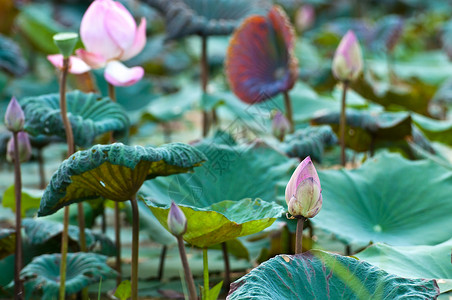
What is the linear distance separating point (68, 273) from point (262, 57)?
97cm

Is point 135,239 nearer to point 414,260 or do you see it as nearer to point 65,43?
point 65,43

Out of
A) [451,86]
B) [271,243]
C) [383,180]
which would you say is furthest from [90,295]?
[451,86]

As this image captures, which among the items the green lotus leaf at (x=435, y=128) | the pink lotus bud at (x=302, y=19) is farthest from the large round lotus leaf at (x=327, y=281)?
the pink lotus bud at (x=302, y=19)

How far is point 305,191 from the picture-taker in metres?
0.95

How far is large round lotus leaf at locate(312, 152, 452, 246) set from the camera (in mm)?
1354

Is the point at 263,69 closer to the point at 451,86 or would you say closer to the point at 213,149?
the point at 213,149

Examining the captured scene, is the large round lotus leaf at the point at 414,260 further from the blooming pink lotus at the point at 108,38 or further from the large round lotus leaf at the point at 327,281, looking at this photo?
the blooming pink lotus at the point at 108,38

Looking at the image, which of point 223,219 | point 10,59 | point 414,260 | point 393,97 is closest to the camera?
point 223,219

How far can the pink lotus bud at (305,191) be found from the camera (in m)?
0.95

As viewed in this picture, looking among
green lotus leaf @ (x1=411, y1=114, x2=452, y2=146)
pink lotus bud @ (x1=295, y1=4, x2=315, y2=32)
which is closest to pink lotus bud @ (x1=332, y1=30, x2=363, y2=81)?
green lotus leaf @ (x1=411, y1=114, x2=452, y2=146)

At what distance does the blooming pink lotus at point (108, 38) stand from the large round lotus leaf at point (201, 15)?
2.68ft

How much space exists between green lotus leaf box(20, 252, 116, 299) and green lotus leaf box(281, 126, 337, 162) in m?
0.54

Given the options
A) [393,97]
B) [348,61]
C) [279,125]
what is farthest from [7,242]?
[393,97]

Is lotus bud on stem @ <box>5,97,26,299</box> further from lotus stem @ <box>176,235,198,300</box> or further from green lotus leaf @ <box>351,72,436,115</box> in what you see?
green lotus leaf @ <box>351,72,436,115</box>
